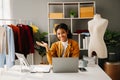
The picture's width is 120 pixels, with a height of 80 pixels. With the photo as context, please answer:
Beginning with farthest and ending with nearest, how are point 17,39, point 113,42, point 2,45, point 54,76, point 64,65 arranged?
point 113,42, point 17,39, point 2,45, point 64,65, point 54,76

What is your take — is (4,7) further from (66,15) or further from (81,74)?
(81,74)

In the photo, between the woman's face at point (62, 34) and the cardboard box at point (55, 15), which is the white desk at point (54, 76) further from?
the cardboard box at point (55, 15)

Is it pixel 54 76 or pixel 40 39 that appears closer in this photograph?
pixel 54 76

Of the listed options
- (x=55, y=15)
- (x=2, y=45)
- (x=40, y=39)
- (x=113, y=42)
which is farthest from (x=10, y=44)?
(x=113, y=42)

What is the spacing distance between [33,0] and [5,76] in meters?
2.93

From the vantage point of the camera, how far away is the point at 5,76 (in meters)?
2.46

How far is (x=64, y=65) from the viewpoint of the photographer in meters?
2.57

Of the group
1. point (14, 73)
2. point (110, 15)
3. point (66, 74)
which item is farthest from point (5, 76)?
point (110, 15)

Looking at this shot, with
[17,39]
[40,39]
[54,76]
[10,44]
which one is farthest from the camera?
[40,39]

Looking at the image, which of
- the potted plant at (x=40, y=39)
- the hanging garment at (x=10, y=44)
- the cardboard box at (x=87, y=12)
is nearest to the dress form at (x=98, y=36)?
the cardboard box at (x=87, y=12)

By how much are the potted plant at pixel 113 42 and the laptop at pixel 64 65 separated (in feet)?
7.59

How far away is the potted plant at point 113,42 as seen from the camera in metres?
4.76

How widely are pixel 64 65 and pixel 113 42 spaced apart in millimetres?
2518

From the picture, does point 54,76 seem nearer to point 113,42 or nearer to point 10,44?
point 10,44
